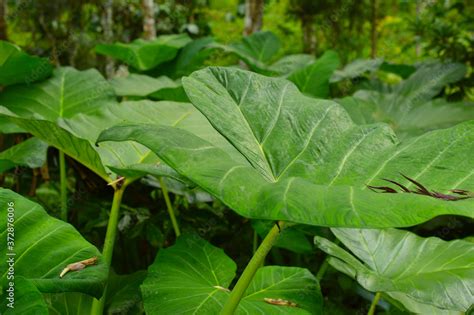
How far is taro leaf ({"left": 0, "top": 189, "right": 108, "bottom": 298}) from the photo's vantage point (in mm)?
891

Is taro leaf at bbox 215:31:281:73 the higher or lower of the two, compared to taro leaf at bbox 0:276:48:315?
lower

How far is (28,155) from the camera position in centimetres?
157

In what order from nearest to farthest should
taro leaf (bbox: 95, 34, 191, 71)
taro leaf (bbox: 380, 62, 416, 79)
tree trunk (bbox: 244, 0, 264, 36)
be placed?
1. taro leaf (bbox: 95, 34, 191, 71)
2. taro leaf (bbox: 380, 62, 416, 79)
3. tree trunk (bbox: 244, 0, 264, 36)

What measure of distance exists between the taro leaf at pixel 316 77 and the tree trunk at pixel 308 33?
295cm

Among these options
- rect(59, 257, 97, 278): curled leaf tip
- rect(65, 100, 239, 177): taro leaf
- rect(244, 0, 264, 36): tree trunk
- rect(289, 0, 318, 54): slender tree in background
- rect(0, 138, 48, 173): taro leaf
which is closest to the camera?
rect(59, 257, 97, 278): curled leaf tip

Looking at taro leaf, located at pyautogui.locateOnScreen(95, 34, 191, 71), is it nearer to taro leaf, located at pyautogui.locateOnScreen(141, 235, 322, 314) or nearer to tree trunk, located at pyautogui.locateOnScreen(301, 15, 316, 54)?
taro leaf, located at pyautogui.locateOnScreen(141, 235, 322, 314)

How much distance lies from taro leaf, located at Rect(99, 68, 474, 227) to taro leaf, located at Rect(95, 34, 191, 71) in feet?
5.45

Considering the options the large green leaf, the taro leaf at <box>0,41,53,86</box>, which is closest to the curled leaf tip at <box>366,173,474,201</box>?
the large green leaf

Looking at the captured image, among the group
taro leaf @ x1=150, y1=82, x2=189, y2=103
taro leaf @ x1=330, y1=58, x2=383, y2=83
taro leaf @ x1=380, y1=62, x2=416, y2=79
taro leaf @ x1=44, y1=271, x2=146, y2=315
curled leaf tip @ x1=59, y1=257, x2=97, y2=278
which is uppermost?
curled leaf tip @ x1=59, y1=257, x2=97, y2=278

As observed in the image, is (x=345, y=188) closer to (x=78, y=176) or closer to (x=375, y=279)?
(x=375, y=279)

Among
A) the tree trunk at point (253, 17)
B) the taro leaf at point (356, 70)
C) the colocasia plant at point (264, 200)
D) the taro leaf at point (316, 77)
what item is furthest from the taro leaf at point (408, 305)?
the tree trunk at point (253, 17)

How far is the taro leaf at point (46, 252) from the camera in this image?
89 cm

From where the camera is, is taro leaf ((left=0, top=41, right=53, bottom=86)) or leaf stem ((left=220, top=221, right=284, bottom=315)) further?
taro leaf ((left=0, top=41, right=53, bottom=86))

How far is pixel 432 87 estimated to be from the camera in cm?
273
